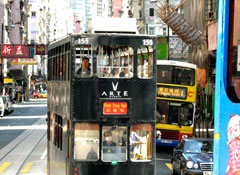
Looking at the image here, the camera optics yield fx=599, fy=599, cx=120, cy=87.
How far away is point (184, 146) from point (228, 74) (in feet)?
42.2

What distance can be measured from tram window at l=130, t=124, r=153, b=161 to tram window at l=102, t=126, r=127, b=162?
17 cm

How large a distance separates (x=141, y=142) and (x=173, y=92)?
44.7 feet

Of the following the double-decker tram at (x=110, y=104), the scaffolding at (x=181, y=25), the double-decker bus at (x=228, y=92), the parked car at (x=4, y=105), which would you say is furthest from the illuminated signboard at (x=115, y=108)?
the parked car at (x=4, y=105)

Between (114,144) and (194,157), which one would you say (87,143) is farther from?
(194,157)

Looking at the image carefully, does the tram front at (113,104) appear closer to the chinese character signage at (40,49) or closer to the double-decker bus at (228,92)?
the double-decker bus at (228,92)

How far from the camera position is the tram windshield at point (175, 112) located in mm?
26125

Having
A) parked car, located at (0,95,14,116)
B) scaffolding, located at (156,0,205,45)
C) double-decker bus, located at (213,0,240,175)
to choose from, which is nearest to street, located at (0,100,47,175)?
parked car, located at (0,95,14,116)

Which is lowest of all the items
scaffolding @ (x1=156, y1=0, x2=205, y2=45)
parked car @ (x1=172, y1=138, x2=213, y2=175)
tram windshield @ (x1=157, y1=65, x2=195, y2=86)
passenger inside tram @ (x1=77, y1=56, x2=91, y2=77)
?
parked car @ (x1=172, y1=138, x2=213, y2=175)

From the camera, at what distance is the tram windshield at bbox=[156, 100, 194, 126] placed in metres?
26.1

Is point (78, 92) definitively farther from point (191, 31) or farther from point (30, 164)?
point (191, 31)

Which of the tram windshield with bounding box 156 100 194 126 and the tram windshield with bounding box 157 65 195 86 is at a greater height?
the tram windshield with bounding box 157 65 195 86

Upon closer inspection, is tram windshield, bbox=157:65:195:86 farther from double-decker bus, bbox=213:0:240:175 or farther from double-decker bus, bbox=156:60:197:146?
double-decker bus, bbox=213:0:240:175

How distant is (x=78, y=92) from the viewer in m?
12.1

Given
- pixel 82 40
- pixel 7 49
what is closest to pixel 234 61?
pixel 82 40
